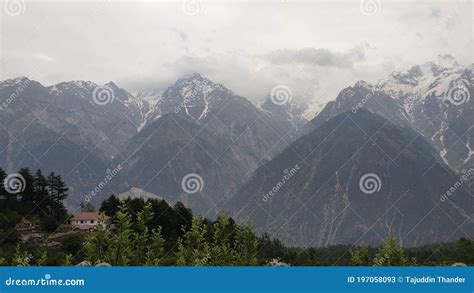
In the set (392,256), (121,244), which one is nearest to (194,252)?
(121,244)

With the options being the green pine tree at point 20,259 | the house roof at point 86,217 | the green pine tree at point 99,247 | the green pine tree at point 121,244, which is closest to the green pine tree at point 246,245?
the green pine tree at point 121,244

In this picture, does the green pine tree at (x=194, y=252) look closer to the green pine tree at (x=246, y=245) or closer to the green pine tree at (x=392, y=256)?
the green pine tree at (x=246, y=245)

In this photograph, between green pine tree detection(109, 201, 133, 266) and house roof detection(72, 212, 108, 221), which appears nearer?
green pine tree detection(109, 201, 133, 266)

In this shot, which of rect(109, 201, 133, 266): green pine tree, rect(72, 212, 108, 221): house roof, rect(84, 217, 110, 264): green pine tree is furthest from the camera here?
rect(72, 212, 108, 221): house roof

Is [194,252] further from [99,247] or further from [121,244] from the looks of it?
[99,247]

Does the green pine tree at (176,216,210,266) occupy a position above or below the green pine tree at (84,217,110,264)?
above

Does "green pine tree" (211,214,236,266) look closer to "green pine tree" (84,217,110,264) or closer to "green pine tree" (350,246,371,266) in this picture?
"green pine tree" (84,217,110,264)

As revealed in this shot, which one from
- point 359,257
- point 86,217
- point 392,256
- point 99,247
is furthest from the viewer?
point 86,217

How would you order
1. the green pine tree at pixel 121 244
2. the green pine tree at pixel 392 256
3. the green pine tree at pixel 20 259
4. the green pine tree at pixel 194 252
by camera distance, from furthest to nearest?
the green pine tree at pixel 20 259 → the green pine tree at pixel 392 256 → the green pine tree at pixel 194 252 → the green pine tree at pixel 121 244

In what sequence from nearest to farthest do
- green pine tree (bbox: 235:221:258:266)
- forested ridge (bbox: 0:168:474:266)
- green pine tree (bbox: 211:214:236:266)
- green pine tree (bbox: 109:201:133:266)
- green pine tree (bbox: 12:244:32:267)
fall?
green pine tree (bbox: 109:201:133:266), forested ridge (bbox: 0:168:474:266), green pine tree (bbox: 211:214:236:266), green pine tree (bbox: 235:221:258:266), green pine tree (bbox: 12:244:32:267)

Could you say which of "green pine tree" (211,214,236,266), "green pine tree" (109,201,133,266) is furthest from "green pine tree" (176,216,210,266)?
"green pine tree" (109,201,133,266)

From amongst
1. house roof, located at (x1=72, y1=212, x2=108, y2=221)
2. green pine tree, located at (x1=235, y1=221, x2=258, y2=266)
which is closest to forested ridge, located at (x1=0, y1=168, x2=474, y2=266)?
green pine tree, located at (x1=235, y1=221, x2=258, y2=266)

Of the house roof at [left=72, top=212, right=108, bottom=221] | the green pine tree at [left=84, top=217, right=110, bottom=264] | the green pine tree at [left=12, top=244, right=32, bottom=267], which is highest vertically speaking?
the green pine tree at [left=84, top=217, right=110, bottom=264]
